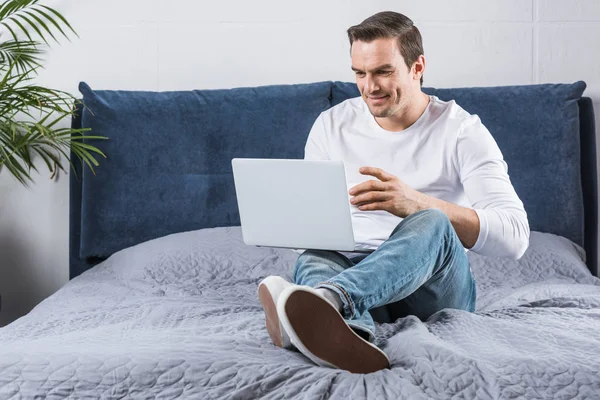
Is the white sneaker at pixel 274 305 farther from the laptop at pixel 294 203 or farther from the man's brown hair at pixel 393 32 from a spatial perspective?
the man's brown hair at pixel 393 32

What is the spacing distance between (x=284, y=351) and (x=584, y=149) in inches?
66.5

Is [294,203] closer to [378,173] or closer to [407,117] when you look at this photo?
[378,173]

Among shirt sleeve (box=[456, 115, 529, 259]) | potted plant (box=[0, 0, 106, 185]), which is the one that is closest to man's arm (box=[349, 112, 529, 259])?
shirt sleeve (box=[456, 115, 529, 259])

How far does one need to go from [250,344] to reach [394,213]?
447 millimetres

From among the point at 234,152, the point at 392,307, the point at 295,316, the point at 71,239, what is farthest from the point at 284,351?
the point at 71,239

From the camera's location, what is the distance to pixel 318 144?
2176 millimetres

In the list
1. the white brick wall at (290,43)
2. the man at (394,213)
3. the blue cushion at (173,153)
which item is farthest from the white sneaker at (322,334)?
the white brick wall at (290,43)

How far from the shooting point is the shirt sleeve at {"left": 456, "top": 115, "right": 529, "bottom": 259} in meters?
1.77

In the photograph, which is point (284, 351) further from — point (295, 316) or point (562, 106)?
point (562, 106)

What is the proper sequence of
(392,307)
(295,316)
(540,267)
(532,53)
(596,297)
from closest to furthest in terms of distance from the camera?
(295,316), (392,307), (596,297), (540,267), (532,53)

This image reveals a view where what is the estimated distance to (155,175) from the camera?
2605 mm

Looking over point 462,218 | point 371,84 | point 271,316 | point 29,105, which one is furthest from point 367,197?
point 29,105

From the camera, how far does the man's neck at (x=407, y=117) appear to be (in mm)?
2037

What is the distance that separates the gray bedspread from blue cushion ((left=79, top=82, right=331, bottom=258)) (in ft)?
1.23
